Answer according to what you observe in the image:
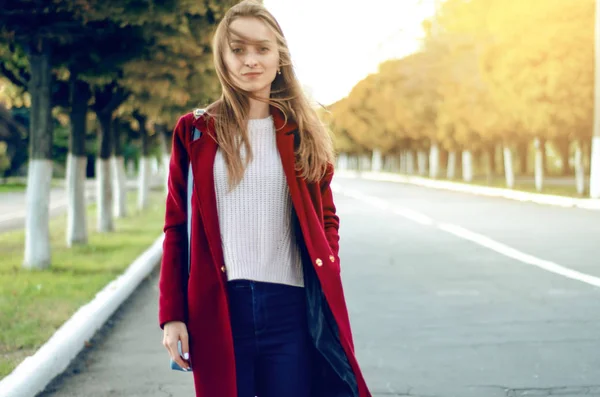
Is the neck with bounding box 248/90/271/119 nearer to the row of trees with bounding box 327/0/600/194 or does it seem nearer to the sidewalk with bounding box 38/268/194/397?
the sidewalk with bounding box 38/268/194/397

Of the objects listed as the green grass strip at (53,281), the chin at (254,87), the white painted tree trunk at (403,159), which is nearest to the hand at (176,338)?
the chin at (254,87)

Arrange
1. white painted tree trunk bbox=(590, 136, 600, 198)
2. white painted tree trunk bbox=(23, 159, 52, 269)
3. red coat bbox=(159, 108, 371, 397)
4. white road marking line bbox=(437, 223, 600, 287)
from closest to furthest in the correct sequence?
red coat bbox=(159, 108, 371, 397) → white road marking line bbox=(437, 223, 600, 287) → white painted tree trunk bbox=(23, 159, 52, 269) → white painted tree trunk bbox=(590, 136, 600, 198)

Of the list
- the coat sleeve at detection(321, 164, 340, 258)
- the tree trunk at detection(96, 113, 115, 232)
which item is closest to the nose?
the coat sleeve at detection(321, 164, 340, 258)

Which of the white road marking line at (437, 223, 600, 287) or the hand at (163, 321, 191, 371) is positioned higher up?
the hand at (163, 321, 191, 371)

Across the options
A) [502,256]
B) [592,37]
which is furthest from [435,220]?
[592,37]

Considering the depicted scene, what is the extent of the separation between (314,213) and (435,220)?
17.6m

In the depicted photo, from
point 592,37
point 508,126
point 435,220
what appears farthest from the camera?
point 508,126

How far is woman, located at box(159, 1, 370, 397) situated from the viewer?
8.66ft

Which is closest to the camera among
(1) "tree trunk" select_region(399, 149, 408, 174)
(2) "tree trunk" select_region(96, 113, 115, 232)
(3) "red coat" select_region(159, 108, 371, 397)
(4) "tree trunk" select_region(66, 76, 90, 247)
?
(3) "red coat" select_region(159, 108, 371, 397)

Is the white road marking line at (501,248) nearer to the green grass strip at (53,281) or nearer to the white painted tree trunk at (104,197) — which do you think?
the green grass strip at (53,281)

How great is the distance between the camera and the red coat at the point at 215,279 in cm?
263

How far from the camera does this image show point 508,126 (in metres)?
35.2

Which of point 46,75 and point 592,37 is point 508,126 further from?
point 46,75

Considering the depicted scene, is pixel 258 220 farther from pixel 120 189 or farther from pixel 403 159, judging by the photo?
pixel 403 159
